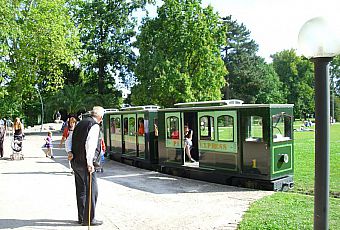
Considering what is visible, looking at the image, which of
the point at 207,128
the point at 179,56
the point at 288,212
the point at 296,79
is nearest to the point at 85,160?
the point at 288,212

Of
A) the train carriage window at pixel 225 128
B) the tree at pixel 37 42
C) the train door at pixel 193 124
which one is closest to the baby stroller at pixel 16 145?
the train door at pixel 193 124

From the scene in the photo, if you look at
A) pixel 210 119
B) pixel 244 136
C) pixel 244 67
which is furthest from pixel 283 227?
pixel 244 67

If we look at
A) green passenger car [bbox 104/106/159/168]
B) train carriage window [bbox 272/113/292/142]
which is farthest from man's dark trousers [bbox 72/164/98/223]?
green passenger car [bbox 104/106/159/168]

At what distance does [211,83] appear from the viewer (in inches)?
1443

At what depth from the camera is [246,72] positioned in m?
67.1

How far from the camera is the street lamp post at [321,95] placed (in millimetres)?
3621

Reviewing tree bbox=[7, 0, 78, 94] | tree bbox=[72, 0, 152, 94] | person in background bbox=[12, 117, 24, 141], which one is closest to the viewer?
person in background bbox=[12, 117, 24, 141]

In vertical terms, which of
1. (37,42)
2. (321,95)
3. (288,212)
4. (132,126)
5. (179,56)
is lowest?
(288,212)

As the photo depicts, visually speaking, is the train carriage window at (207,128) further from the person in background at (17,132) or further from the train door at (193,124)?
the person in background at (17,132)

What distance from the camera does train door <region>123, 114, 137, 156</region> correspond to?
16.3 meters

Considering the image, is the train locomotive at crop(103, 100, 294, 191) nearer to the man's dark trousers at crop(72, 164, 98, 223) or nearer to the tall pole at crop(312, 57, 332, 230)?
the man's dark trousers at crop(72, 164, 98, 223)

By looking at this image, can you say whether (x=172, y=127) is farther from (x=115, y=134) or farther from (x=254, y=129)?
(x=115, y=134)

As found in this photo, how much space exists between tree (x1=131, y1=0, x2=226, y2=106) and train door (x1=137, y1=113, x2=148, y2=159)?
18505 mm

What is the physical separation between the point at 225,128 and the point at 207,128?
660mm
